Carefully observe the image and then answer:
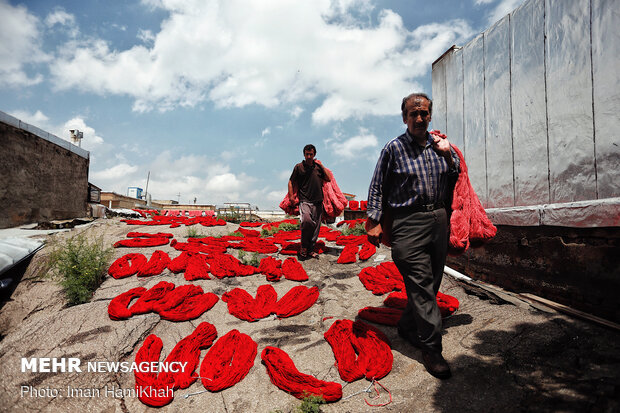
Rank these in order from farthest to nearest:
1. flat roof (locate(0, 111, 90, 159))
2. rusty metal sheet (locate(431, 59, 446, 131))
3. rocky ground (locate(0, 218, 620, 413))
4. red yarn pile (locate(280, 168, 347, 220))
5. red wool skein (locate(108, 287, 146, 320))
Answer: flat roof (locate(0, 111, 90, 159)), red yarn pile (locate(280, 168, 347, 220)), rusty metal sheet (locate(431, 59, 446, 131)), red wool skein (locate(108, 287, 146, 320)), rocky ground (locate(0, 218, 620, 413))

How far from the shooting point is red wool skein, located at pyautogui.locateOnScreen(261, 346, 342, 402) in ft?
7.93

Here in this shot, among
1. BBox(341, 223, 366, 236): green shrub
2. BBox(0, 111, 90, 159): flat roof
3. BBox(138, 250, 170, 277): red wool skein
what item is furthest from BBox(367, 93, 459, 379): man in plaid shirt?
BBox(0, 111, 90, 159): flat roof

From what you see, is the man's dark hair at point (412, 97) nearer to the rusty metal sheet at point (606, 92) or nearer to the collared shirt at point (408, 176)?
the collared shirt at point (408, 176)

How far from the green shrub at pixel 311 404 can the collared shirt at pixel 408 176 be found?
1.50 m

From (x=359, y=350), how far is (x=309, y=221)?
3.12 metres

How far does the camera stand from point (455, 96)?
5.44 metres

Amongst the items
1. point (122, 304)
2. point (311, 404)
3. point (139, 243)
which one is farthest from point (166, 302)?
point (139, 243)

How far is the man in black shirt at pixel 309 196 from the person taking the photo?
588 centimetres

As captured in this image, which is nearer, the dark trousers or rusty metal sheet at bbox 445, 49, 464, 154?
the dark trousers

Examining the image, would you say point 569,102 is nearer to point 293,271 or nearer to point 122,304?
point 293,271

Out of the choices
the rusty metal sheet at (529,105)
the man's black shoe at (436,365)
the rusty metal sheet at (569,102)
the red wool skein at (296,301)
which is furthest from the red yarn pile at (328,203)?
the man's black shoe at (436,365)

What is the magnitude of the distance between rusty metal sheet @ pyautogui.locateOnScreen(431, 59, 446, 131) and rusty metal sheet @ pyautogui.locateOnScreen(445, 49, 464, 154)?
11cm

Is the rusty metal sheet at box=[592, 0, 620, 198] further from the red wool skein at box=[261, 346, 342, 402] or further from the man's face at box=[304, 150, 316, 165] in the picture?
the man's face at box=[304, 150, 316, 165]

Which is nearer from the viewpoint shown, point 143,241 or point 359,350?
point 359,350
